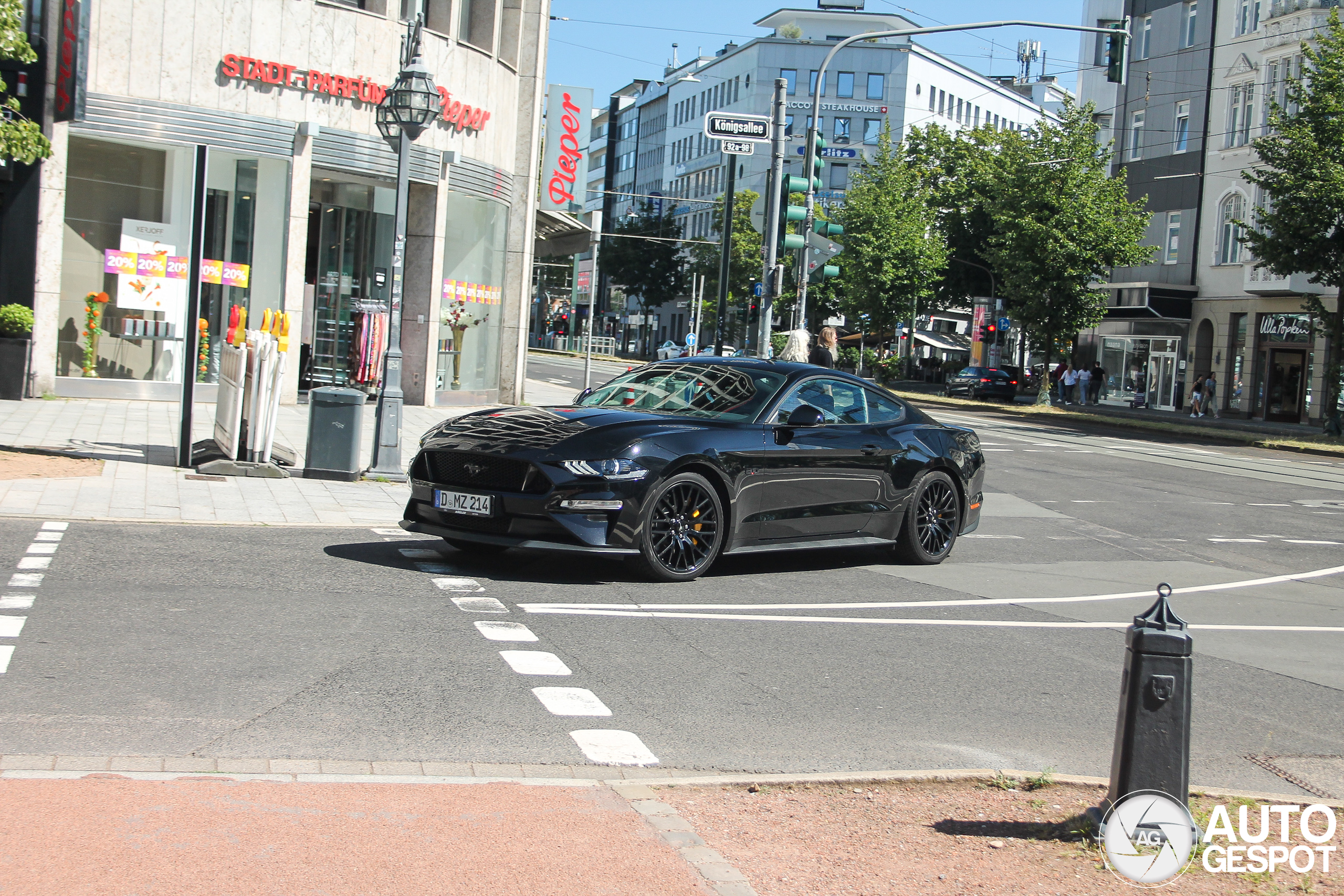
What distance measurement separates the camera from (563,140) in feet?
92.0

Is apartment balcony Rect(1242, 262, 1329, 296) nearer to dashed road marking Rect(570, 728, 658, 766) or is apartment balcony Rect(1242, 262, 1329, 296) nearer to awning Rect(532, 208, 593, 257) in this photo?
awning Rect(532, 208, 593, 257)

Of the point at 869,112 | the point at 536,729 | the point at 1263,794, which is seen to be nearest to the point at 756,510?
the point at 536,729

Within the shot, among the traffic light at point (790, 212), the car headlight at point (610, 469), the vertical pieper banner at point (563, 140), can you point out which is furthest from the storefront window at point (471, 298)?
the car headlight at point (610, 469)

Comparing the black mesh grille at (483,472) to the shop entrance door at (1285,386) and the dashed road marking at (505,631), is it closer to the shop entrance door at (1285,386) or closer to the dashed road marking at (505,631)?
the dashed road marking at (505,631)

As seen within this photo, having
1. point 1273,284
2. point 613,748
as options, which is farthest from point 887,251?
point 613,748

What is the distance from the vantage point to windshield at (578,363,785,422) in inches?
383

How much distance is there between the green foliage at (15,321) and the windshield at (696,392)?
11.9 m

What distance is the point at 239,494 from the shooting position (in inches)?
478

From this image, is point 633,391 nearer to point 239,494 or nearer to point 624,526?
point 624,526

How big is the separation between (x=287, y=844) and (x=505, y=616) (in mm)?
3755

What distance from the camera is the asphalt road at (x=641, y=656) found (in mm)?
5277

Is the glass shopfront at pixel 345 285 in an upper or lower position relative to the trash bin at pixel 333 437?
upper

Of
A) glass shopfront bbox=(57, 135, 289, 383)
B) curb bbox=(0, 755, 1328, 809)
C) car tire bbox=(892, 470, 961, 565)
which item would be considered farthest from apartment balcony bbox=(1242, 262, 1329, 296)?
curb bbox=(0, 755, 1328, 809)

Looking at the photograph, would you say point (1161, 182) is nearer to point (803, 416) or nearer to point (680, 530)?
point (803, 416)
